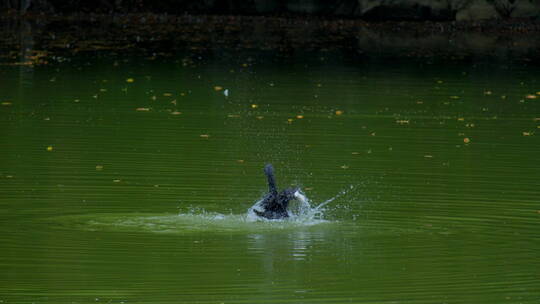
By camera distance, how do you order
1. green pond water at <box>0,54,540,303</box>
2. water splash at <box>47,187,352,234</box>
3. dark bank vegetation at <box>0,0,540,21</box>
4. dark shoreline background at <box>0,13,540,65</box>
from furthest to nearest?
1. dark bank vegetation at <box>0,0,540,21</box>
2. dark shoreline background at <box>0,13,540,65</box>
3. water splash at <box>47,187,352,234</box>
4. green pond water at <box>0,54,540,303</box>

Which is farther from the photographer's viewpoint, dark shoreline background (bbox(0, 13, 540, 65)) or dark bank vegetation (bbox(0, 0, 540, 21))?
dark bank vegetation (bbox(0, 0, 540, 21))

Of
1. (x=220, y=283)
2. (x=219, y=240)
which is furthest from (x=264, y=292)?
(x=219, y=240)

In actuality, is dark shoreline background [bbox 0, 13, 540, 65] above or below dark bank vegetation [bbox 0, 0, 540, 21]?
below

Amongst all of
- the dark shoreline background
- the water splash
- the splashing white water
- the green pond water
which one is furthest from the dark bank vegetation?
the water splash

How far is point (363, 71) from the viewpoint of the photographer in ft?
78.9

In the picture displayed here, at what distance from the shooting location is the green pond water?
29.3ft

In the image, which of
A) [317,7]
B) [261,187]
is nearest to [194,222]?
[261,187]

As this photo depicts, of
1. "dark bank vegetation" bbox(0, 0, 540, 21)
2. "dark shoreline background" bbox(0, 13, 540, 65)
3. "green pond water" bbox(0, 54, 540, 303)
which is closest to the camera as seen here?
"green pond water" bbox(0, 54, 540, 303)

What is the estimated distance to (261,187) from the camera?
42.2 ft

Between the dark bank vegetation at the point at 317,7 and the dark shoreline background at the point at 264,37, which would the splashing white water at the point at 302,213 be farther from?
the dark bank vegetation at the point at 317,7

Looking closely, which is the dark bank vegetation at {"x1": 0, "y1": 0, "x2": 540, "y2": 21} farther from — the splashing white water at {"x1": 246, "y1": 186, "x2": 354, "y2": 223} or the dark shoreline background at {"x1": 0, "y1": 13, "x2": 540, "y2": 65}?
the splashing white water at {"x1": 246, "y1": 186, "x2": 354, "y2": 223}

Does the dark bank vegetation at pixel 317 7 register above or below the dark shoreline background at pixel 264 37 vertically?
above

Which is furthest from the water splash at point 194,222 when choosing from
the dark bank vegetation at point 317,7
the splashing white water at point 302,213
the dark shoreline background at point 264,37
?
the dark bank vegetation at point 317,7

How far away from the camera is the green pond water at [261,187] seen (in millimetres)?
8938
